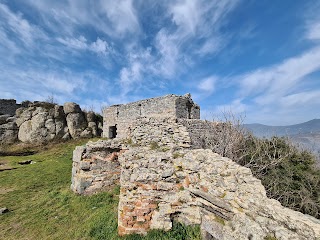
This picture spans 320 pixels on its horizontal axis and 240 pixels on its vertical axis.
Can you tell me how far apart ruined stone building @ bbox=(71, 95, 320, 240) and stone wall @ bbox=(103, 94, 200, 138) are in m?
3.66

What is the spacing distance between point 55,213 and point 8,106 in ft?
95.5

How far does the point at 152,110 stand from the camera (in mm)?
16406

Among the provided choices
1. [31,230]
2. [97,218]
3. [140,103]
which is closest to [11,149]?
[140,103]

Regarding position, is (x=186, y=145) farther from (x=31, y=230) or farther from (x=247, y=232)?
(x=31, y=230)

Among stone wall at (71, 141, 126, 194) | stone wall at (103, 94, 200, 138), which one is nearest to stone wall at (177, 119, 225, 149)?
stone wall at (103, 94, 200, 138)

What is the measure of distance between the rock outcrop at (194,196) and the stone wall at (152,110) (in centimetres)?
563

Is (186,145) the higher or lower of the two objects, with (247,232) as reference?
higher

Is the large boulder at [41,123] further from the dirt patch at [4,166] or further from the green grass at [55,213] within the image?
the green grass at [55,213]

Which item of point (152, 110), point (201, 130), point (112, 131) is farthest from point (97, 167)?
point (112, 131)

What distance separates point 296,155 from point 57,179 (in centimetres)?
1435

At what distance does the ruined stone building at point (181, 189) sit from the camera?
287 cm

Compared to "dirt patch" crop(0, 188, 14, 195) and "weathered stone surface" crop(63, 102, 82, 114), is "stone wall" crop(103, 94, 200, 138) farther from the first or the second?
"dirt patch" crop(0, 188, 14, 195)

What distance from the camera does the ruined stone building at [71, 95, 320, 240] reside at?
9.41 ft

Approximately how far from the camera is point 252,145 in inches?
420
